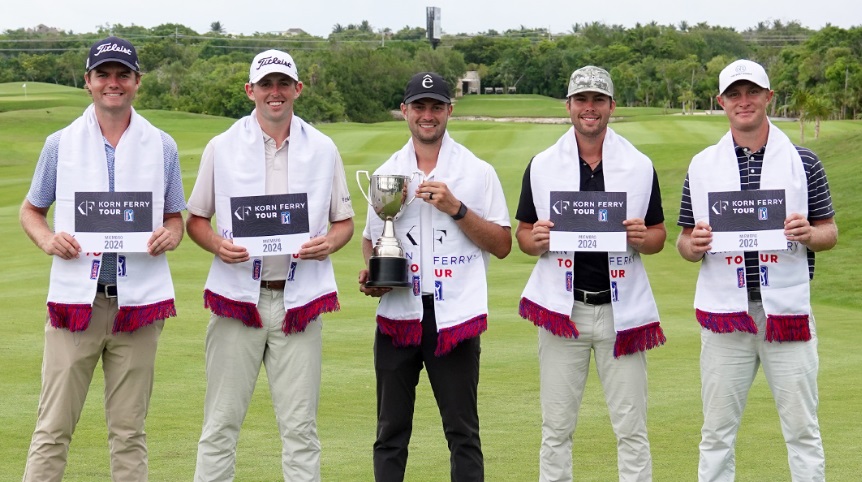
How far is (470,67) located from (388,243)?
14216 cm


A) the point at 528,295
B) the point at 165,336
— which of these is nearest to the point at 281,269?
the point at 528,295

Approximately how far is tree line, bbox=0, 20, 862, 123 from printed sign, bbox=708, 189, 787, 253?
39346 millimetres

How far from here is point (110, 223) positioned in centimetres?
584

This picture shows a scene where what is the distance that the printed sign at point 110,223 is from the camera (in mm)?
5820

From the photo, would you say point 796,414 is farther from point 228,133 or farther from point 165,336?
point 165,336

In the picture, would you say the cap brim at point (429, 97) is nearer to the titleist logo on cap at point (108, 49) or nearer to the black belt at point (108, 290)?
the titleist logo on cap at point (108, 49)

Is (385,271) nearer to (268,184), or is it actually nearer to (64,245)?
(268,184)

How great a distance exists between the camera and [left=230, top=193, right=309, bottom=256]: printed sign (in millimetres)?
5934

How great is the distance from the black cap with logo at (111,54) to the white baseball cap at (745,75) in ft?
9.88

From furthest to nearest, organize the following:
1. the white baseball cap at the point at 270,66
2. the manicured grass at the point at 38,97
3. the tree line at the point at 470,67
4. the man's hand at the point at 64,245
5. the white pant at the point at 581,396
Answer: the tree line at the point at 470,67, the manicured grass at the point at 38,97, the white pant at the point at 581,396, the white baseball cap at the point at 270,66, the man's hand at the point at 64,245

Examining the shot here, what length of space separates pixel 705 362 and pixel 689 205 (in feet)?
2.73

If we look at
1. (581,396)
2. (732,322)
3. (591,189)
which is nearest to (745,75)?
(591,189)

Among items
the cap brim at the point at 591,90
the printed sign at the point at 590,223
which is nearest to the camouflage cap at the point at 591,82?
the cap brim at the point at 591,90

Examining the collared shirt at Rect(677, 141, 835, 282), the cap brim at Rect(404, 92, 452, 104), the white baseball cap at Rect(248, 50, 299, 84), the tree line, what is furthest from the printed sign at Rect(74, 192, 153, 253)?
the tree line
